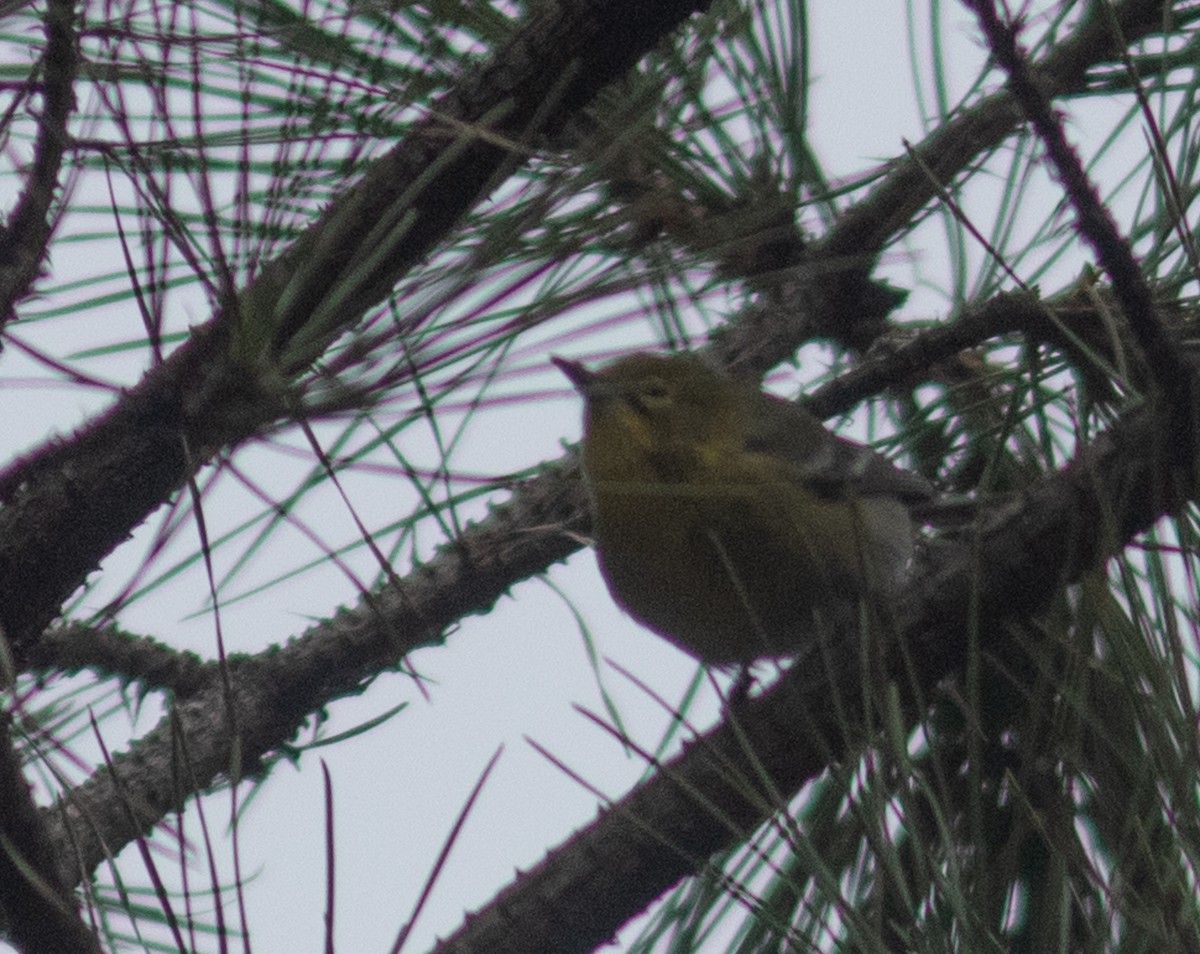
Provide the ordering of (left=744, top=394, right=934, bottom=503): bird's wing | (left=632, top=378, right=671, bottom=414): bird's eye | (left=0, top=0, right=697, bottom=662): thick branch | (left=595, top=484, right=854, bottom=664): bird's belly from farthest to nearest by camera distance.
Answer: (left=632, top=378, right=671, bottom=414): bird's eye, (left=744, top=394, right=934, bottom=503): bird's wing, (left=595, top=484, right=854, bottom=664): bird's belly, (left=0, top=0, right=697, bottom=662): thick branch

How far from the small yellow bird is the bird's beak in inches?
1.3

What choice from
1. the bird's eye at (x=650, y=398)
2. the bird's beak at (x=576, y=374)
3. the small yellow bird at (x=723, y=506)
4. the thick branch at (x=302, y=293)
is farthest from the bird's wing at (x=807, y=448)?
the thick branch at (x=302, y=293)

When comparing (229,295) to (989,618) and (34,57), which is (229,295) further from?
(989,618)

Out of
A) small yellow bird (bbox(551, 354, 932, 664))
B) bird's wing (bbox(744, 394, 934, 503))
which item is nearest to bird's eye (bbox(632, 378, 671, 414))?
small yellow bird (bbox(551, 354, 932, 664))

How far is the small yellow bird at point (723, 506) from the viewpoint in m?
1.83

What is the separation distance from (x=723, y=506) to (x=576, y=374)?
38cm

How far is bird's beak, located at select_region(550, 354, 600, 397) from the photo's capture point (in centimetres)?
108

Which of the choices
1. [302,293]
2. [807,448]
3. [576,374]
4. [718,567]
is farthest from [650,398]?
[302,293]

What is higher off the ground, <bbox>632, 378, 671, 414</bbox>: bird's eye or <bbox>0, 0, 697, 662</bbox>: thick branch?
<bbox>632, 378, 671, 414</bbox>: bird's eye

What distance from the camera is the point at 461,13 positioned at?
4.93 feet

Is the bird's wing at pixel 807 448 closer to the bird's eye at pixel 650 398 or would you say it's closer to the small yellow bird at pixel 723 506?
the small yellow bird at pixel 723 506

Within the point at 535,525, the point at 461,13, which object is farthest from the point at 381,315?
the point at 535,525

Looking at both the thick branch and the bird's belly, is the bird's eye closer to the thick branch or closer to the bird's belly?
the bird's belly

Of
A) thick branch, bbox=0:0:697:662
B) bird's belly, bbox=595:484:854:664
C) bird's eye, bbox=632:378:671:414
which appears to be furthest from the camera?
bird's eye, bbox=632:378:671:414
